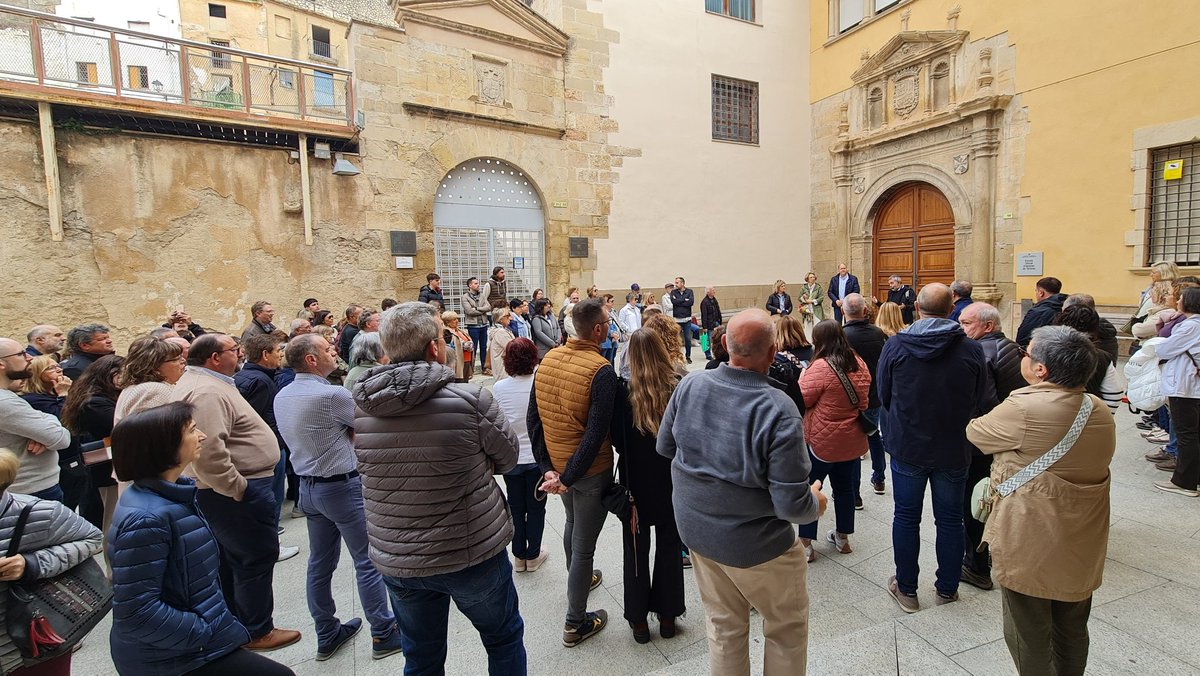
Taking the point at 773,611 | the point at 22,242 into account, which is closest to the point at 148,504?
the point at 773,611

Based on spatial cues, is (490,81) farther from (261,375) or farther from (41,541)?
(41,541)

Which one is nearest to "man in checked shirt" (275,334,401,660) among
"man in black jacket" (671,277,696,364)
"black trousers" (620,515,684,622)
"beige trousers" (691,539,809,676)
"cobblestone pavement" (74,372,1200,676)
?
"cobblestone pavement" (74,372,1200,676)

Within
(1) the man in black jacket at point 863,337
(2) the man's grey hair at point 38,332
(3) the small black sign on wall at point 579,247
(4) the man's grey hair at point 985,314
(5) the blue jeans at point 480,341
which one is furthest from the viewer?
(3) the small black sign on wall at point 579,247

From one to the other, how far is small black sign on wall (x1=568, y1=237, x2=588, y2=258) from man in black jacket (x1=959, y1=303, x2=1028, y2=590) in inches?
379

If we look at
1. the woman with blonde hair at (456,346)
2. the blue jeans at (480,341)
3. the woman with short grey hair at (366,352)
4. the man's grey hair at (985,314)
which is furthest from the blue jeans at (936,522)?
the blue jeans at (480,341)

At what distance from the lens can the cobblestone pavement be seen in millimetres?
2482

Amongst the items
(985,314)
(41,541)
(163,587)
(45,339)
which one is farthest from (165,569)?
(985,314)

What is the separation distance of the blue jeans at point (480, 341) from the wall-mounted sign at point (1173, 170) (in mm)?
11614

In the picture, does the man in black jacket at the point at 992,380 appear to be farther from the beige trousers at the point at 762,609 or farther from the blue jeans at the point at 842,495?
the beige trousers at the point at 762,609

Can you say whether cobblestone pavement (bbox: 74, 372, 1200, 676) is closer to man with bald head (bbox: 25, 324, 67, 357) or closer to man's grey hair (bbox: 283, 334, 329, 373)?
man's grey hair (bbox: 283, 334, 329, 373)

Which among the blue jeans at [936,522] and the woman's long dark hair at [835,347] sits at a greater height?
the woman's long dark hair at [835,347]

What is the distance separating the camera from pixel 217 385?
8.92 feet

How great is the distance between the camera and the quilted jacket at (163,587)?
167 cm

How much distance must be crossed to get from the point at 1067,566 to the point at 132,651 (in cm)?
313
